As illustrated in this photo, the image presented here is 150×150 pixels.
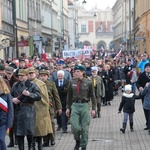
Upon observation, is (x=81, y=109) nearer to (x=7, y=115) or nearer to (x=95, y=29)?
(x=7, y=115)

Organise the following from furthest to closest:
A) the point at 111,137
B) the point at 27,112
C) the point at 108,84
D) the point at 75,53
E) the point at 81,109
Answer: the point at 75,53 < the point at 108,84 < the point at 111,137 < the point at 81,109 < the point at 27,112

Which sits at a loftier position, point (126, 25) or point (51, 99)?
point (126, 25)

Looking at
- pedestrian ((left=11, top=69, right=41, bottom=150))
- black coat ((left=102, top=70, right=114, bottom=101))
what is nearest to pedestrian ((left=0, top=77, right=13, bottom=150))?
pedestrian ((left=11, top=69, right=41, bottom=150))

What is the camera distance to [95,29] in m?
169

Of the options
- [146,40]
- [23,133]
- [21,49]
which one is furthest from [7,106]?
[146,40]

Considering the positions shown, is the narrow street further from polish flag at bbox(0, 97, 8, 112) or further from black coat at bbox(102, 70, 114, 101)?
black coat at bbox(102, 70, 114, 101)

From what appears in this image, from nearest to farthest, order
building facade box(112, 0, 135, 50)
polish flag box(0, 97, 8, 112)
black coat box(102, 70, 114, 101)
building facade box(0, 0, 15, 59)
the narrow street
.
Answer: polish flag box(0, 97, 8, 112) < the narrow street < black coat box(102, 70, 114, 101) < building facade box(0, 0, 15, 59) < building facade box(112, 0, 135, 50)

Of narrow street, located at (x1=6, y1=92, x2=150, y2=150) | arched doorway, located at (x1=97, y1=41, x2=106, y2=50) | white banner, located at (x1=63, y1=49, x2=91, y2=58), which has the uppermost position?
arched doorway, located at (x1=97, y1=41, x2=106, y2=50)

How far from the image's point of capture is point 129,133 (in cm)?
1480

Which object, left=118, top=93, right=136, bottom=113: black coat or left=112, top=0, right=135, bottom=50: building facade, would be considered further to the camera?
left=112, top=0, right=135, bottom=50: building facade

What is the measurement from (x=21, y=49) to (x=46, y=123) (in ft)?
108

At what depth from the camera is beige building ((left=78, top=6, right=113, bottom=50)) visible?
6388 inches

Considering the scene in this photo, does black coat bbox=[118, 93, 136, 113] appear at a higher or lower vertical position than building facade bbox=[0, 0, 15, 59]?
lower

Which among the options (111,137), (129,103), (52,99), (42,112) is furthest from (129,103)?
(42,112)
